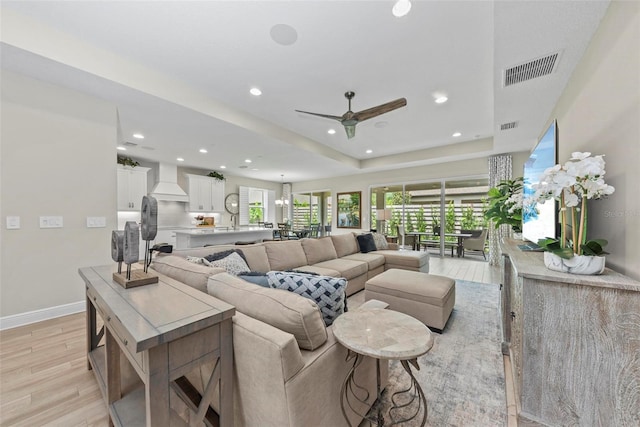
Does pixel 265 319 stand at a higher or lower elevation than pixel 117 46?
lower

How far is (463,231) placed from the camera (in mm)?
6496

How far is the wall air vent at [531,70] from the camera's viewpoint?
222cm

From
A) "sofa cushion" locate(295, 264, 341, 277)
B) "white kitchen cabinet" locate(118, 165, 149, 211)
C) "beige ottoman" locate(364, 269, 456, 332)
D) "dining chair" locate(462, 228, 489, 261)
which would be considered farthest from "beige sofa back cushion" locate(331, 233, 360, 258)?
"white kitchen cabinet" locate(118, 165, 149, 211)

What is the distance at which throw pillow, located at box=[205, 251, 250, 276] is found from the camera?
7.72 feet

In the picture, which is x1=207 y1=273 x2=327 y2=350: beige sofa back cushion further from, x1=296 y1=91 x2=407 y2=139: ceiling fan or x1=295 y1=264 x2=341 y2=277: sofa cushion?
x1=296 y1=91 x2=407 y2=139: ceiling fan

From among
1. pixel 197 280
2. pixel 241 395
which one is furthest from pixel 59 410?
pixel 241 395

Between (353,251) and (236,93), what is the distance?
3266 millimetres

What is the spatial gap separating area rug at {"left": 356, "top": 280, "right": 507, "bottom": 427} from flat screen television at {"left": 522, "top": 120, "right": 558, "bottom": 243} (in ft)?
3.50

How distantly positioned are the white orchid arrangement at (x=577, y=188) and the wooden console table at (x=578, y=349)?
0.14 meters

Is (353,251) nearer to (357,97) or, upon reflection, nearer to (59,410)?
(357,97)

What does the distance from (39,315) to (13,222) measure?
104cm

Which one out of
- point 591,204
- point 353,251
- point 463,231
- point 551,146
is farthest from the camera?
point 463,231

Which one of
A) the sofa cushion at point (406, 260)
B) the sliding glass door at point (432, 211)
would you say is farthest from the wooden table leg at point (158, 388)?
the sliding glass door at point (432, 211)

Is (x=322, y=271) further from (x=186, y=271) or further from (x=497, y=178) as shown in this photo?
(x=497, y=178)
